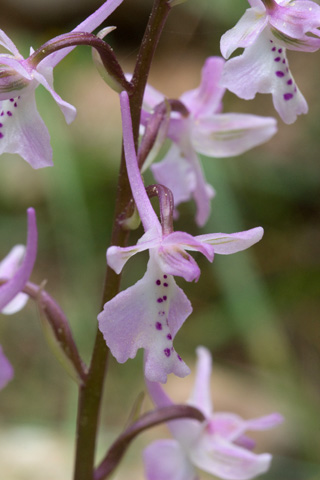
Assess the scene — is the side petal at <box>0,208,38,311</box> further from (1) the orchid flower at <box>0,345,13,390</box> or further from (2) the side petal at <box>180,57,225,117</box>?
(2) the side petal at <box>180,57,225,117</box>

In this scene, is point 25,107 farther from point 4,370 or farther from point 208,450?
point 208,450

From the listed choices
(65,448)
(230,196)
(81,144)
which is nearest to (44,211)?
(81,144)

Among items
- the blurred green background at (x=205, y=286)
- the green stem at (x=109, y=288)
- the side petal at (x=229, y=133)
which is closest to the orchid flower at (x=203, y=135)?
the side petal at (x=229, y=133)

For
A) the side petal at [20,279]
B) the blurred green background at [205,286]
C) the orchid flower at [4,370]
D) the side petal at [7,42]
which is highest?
the side petal at [7,42]

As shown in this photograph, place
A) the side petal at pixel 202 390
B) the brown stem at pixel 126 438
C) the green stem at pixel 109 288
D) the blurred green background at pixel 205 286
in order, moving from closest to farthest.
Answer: the green stem at pixel 109 288
the brown stem at pixel 126 438
the side petal at pixel 202 390
the blurred green background at pixel 205 286

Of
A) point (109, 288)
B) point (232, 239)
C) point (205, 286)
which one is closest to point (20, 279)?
point (109, 288)

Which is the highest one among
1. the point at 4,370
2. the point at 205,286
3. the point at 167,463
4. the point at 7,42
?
the point at 7,42

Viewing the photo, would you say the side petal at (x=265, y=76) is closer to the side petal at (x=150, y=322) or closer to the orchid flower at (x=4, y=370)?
the side petal at (x=150, y=322)

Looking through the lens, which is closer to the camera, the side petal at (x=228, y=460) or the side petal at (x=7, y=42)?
the side petal at (x=7, y=42)
